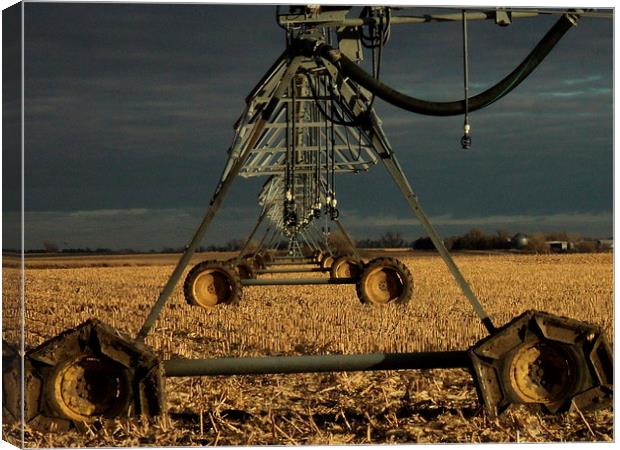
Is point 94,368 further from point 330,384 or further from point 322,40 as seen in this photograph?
point 322,40

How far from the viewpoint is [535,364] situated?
5.75m

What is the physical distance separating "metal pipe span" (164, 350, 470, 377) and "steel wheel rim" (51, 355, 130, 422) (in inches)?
12.7

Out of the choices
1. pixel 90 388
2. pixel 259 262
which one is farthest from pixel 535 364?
pixel 259 262

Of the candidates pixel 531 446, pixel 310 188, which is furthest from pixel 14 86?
pixel 310 188

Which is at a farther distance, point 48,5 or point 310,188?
point 310,188

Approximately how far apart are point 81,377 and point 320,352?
12.3 feet

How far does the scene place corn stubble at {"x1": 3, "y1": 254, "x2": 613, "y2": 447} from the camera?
564 cm

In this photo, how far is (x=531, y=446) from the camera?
546 centimetres

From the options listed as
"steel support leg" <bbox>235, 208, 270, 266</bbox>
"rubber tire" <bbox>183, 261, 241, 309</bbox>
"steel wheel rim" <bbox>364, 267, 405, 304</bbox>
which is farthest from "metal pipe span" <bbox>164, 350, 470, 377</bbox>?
"steel support leg" <bbox>235, 208, 270, 266</bbox>

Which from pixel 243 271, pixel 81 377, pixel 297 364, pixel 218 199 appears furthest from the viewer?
pixel 243 271

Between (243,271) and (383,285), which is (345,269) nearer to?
(243,271)

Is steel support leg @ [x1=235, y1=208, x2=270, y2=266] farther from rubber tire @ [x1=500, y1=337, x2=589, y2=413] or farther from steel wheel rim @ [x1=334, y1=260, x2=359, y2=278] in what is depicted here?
rubber tire @ [x1=500, y1=337, x2=589, y2=413]

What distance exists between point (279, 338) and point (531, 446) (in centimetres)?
488

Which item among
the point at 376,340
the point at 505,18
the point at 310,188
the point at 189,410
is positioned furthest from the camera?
the point at 310,188
